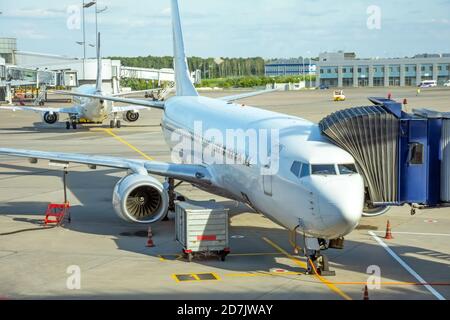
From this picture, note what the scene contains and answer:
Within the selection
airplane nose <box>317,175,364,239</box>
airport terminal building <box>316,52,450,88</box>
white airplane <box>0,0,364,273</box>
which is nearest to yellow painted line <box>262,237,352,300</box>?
white airplane <box>0,0,364,273</box>

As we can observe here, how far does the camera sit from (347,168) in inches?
766

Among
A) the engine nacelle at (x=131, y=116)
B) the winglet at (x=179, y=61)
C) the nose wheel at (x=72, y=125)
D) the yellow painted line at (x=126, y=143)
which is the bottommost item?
the yellow painted line at (x=126, y=143)

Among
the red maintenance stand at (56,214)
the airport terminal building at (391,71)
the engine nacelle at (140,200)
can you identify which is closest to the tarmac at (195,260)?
the red maintenance stand at (56,214)

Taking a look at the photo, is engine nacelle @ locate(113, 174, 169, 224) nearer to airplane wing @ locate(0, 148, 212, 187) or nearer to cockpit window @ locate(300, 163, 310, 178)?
airplane wing @ locate(0, 148, 212, 187)

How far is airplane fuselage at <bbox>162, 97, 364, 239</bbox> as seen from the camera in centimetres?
1884

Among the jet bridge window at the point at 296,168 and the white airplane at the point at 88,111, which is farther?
the white airplane at the point at 88,111

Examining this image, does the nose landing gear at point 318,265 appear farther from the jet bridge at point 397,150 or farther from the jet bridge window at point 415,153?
the jet bridge window at point 415,153

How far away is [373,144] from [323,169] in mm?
2264

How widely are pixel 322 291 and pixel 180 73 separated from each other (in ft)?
75.9

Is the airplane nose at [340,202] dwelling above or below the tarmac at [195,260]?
above

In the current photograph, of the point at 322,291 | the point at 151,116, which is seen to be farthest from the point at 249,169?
the point at 151,116

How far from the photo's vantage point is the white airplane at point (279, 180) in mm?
18953

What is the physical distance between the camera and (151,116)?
9800 centimetres

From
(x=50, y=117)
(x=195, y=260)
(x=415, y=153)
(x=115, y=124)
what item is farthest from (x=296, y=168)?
(x=50, y=117)
